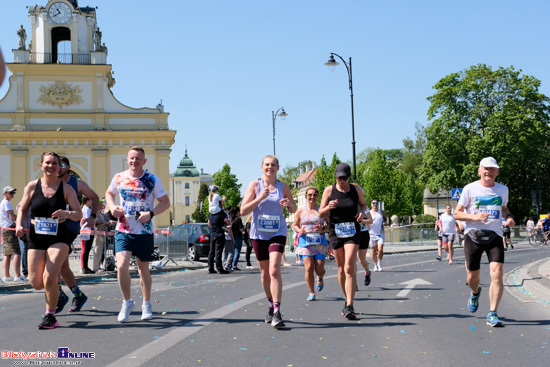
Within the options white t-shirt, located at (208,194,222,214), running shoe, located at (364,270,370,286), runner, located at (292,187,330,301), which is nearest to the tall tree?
white t-shirt, located at (208,194,222,214)

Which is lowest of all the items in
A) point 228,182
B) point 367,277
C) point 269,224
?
point 367,277

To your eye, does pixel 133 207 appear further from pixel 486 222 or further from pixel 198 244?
pixel 198 244

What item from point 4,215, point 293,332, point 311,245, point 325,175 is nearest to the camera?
point 293,332

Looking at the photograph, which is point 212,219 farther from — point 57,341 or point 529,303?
point 57,341

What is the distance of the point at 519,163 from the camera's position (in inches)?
2313

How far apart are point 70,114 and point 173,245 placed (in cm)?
3650

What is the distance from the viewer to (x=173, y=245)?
2273cm

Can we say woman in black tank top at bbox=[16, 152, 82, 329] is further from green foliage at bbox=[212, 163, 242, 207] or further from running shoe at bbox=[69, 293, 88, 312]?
green foliage at bbox=[212, 163, 242, 207]

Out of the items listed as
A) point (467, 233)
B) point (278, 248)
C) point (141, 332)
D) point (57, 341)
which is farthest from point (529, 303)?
point (57, 341)

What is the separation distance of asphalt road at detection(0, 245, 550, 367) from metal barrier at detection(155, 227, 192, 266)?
9.93 metres

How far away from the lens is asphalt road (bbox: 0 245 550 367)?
634 cm

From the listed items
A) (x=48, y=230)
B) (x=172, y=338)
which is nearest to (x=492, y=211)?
(x=172, y=338)

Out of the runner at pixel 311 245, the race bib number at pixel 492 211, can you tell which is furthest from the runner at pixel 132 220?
the race bib number at pixel 492 211

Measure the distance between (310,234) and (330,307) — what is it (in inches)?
55.6
